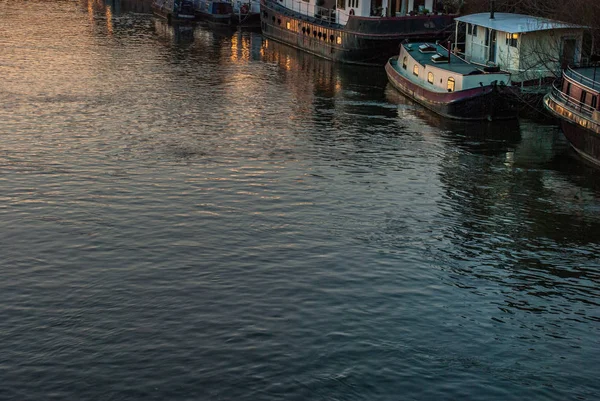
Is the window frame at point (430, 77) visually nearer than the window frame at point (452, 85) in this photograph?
No

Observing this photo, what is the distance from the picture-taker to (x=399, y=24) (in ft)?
252

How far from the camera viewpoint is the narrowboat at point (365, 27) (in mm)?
76438

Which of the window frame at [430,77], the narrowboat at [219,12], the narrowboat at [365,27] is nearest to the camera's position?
the window frame at [430,77]

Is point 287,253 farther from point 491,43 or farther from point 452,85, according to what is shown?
point 491,43

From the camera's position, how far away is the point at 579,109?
157 ft

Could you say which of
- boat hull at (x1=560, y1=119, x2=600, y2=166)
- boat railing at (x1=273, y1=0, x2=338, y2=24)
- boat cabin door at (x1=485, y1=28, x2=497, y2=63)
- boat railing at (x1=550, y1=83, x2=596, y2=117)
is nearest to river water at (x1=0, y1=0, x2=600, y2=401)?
boat hull at (x1=560, y1=119, x2=600, y2=166)

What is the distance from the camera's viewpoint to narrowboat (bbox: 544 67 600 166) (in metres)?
46.8

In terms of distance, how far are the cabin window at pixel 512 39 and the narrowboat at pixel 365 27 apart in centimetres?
1577

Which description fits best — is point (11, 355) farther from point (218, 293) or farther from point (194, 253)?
point (194, 253)

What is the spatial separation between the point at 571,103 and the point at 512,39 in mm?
12996

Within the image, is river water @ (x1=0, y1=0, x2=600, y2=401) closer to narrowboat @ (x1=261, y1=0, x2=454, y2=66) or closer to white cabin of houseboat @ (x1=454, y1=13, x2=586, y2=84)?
white cabin of houseboat @ (x1=454, y1=13, x2=586, y2=84)

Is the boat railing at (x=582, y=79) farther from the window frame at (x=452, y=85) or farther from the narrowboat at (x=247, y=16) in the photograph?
the narrowboat at (x=247, y=16)

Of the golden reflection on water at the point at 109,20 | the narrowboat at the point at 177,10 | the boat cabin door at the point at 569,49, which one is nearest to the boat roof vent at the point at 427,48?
the boat cabin door at the point at 569,49

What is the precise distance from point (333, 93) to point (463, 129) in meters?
14.8
